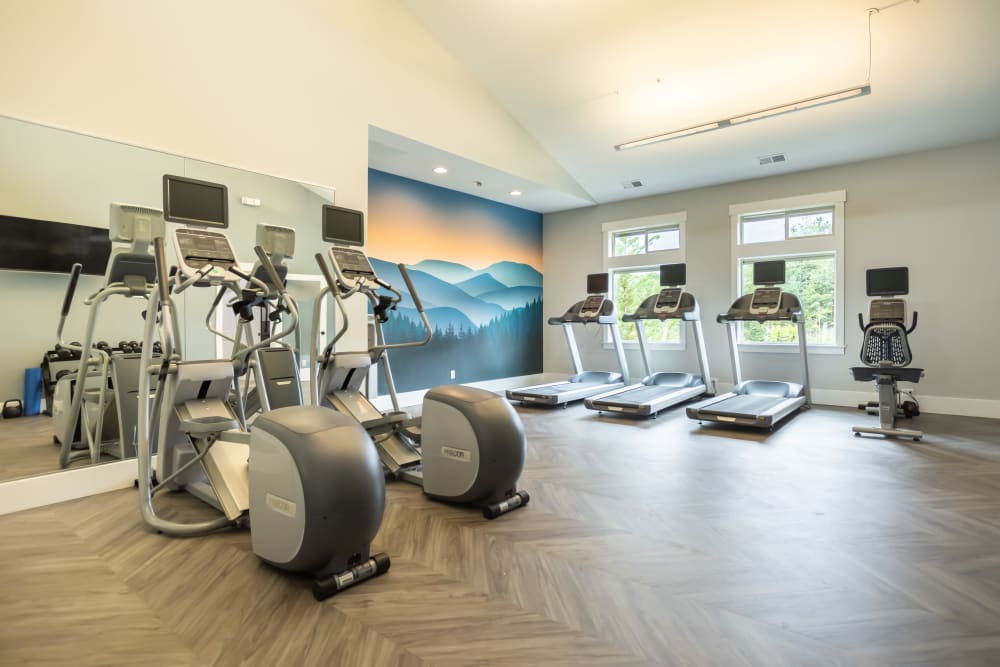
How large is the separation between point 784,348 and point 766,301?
1.16 metres

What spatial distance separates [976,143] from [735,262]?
9.58 ft

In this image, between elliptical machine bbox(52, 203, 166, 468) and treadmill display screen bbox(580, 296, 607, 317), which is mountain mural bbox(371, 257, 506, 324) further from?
elliptical machine bbox(52, 203, 166, 468)

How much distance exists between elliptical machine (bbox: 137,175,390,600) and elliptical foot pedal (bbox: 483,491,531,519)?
76 cm

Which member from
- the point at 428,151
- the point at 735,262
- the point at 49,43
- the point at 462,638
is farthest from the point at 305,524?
the point at 735,262

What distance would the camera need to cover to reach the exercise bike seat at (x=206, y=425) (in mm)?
2982

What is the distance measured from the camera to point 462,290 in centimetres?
832

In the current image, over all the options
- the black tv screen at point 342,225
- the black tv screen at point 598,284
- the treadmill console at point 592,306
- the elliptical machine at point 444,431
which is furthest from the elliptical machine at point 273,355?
the black tv screen at point 598,284

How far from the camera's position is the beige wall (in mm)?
6254

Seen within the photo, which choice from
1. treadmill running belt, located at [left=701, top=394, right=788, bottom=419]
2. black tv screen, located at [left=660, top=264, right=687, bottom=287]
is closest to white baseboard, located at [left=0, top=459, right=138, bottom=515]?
treadmill running belt, located at [left=701, top=394, right=788, bottom=419]

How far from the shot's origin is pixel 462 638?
191 centimetres

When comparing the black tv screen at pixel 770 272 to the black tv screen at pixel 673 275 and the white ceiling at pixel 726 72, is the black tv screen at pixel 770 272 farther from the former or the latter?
the white ceiling at pixel 726 72

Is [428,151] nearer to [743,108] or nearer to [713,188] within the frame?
[743,108]

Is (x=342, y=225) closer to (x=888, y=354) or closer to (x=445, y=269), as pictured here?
(x=445, y=269)

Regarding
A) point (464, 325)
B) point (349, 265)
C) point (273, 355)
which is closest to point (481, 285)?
point (464, 325)
